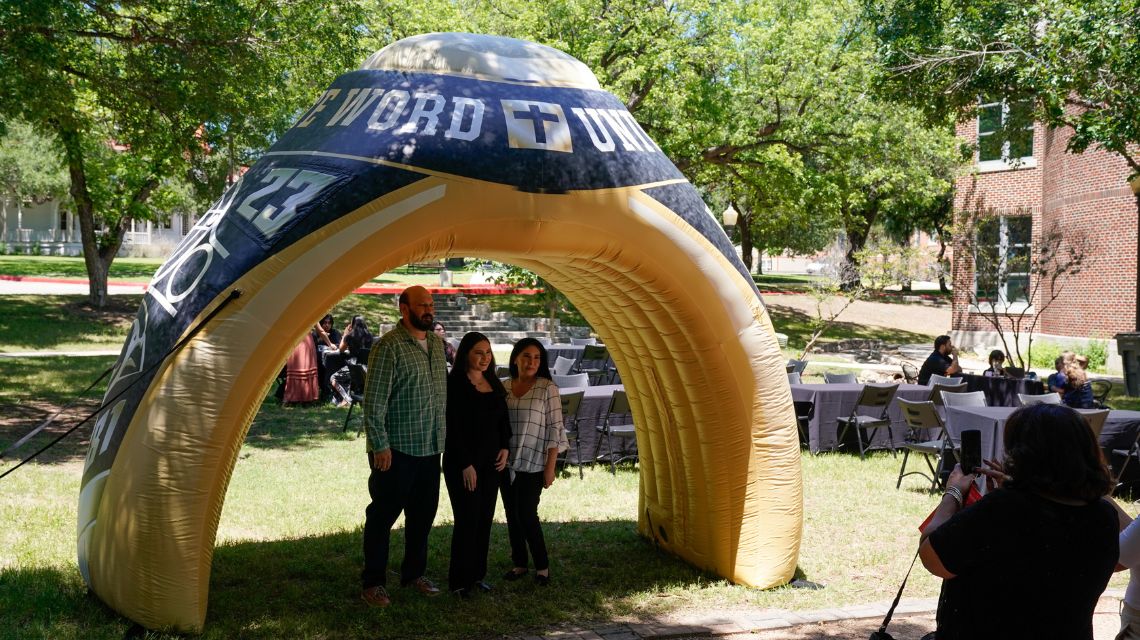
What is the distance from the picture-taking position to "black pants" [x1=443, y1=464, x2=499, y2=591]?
5.86m

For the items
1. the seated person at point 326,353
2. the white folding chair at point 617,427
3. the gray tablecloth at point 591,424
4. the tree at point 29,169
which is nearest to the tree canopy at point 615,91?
the seated person at point 326,353

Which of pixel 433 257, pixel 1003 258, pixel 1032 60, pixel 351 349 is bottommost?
pixel 351 349

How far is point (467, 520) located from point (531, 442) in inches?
24.6

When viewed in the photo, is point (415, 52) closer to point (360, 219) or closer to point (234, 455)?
point (360, 219)

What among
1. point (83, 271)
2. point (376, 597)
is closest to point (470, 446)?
point (376, 597)

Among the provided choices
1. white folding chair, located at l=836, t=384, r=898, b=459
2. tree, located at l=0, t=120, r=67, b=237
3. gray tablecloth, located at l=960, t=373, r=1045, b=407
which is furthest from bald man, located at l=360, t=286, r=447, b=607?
tree, located at l=0, t=120, r=67, b=237

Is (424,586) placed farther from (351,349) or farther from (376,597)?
(351,349)

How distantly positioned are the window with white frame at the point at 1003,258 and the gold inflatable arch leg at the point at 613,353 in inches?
629

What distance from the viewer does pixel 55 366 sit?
56.4ft

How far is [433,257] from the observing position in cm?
557

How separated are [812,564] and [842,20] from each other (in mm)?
22155

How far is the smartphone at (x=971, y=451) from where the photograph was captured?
317 centimetres

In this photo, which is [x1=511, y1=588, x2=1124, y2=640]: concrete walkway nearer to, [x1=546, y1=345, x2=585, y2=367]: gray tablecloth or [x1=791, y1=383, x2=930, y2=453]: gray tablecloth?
[x1=791, y1=383, x2=930, y2=453]: gray tablecloth

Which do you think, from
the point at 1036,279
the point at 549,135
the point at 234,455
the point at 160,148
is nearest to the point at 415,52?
the point at 549,135
